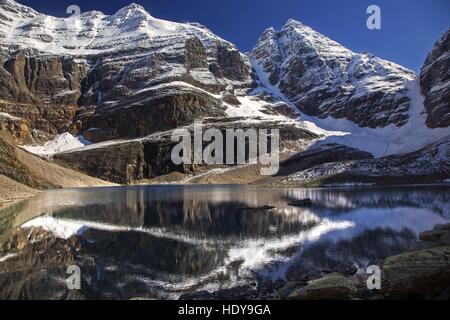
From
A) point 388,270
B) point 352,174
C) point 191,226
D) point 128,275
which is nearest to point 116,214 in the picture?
point 191,226

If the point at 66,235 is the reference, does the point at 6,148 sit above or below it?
above

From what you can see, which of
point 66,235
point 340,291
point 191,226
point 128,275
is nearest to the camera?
point 340,291

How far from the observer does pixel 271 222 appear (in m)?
54.2

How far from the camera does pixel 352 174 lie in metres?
142

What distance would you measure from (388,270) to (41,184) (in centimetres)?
14289

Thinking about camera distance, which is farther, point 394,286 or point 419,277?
point 394,286

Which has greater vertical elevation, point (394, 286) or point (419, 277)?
point (419, 277)
